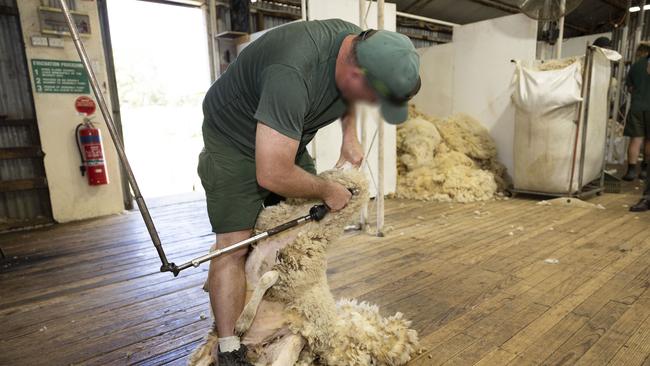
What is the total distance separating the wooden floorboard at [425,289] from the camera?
5.64 ft

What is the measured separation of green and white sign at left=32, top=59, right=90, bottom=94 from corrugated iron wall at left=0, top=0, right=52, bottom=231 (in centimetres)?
18

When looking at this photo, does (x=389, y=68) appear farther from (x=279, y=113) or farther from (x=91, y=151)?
(x=91, y=151)

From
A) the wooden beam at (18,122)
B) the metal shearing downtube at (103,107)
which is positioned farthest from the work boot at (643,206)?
the wooden beam at (18,122)

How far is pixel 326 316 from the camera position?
150 centimetres

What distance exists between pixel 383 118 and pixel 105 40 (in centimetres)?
454

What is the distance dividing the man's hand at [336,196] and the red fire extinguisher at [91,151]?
370cm

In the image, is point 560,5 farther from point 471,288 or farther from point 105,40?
point 105,40

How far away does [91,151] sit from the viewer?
13.4ft

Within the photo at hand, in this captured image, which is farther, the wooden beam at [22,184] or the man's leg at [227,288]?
the wooden beam at [22,184]

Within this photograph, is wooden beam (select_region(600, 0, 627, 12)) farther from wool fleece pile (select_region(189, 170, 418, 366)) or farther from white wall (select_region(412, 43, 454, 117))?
wool fleece pile (select_region(189, 170, 418, 366))

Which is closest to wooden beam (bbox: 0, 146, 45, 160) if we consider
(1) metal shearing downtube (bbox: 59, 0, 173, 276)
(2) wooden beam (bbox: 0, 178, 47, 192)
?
(2) wooden beam (bbox: 0, 178, 47, 192)

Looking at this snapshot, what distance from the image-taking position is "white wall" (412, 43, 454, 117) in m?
5.57

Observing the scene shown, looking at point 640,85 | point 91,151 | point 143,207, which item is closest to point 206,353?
point 143,207

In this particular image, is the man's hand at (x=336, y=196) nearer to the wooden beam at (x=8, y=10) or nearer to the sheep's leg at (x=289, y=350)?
the sheep's leg at (x=289, y=350)
